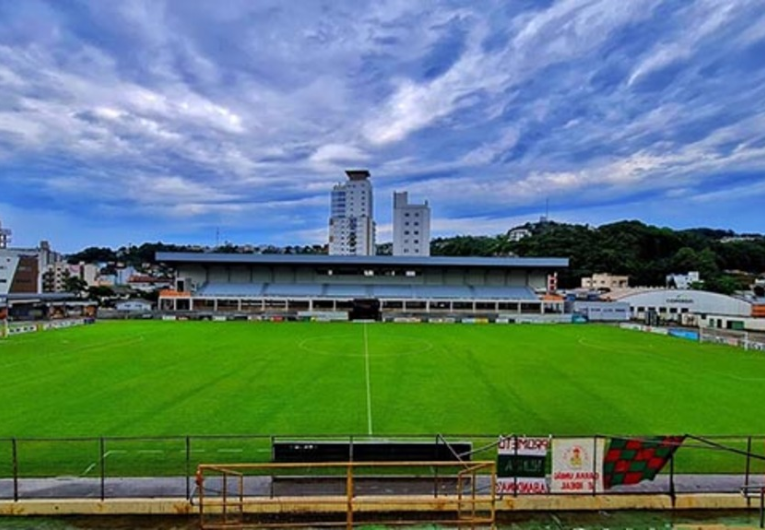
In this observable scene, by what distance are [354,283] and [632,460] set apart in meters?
65.5

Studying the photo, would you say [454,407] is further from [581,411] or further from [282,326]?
[282,326]

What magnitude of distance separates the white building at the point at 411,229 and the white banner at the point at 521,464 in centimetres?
12149

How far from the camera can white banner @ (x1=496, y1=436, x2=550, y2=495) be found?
1068 cm

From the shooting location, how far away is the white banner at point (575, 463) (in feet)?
35.3

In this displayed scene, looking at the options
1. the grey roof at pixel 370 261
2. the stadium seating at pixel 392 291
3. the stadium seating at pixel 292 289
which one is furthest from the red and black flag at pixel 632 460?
the grey roof at pixel 370 261

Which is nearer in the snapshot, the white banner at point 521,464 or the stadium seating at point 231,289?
the white banner at point 521,464

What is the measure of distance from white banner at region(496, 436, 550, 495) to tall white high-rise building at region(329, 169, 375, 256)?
14179 cm

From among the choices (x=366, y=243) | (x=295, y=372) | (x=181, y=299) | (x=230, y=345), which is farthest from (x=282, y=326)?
(x=366, y=243)

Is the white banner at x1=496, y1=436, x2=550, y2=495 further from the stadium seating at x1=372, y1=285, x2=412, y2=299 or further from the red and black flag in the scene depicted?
the stadium seating at x1=372, y1=285, x2=412, y2=299

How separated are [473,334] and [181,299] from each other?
39.9 metres

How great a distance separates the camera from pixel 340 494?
35.3 ft

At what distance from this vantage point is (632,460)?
10891 mm

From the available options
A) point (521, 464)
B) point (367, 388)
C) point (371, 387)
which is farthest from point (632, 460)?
point (371, 387)

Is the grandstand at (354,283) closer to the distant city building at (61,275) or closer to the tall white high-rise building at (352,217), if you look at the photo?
the distant city building at (61,275)
